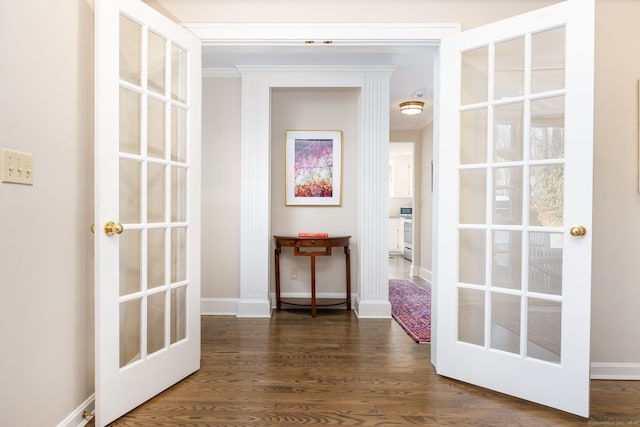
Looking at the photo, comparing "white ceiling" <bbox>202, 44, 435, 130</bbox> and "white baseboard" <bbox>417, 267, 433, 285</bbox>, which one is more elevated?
"white ceiling" <bbox>202, 44, 435, 130</bbox>

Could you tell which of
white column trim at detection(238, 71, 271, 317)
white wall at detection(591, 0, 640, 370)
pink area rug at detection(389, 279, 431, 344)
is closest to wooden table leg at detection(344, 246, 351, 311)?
pink area rug at detection(389, 279, 431, 344)

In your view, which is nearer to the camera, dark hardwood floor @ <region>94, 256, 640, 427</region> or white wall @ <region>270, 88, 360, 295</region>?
dark hardwood floor @ <region>94, 256, 640, 427</region>

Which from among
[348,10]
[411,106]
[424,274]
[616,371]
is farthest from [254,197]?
[424,274]

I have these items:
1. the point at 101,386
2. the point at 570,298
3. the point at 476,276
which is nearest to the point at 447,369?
the point at 476,276

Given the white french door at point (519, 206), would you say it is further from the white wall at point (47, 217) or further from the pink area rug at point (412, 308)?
the white wall at point (47, 217)

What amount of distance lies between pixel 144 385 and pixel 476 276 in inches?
78.5

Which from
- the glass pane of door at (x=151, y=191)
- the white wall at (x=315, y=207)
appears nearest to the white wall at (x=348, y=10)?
the glass pane of door at (x=151, y=191)

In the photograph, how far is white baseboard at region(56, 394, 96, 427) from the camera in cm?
156

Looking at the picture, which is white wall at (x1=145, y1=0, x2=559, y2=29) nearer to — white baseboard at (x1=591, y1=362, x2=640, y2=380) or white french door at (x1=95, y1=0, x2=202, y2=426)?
white french door at (x1=95, y1=0, x2=202, y2=426)

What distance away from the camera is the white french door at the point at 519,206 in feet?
5.77

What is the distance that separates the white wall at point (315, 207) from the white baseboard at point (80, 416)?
7.64 feet

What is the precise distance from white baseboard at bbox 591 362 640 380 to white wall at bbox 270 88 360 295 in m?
2.28

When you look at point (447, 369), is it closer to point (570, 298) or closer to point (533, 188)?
point (570, 298)

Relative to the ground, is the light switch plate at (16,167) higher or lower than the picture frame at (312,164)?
lower
